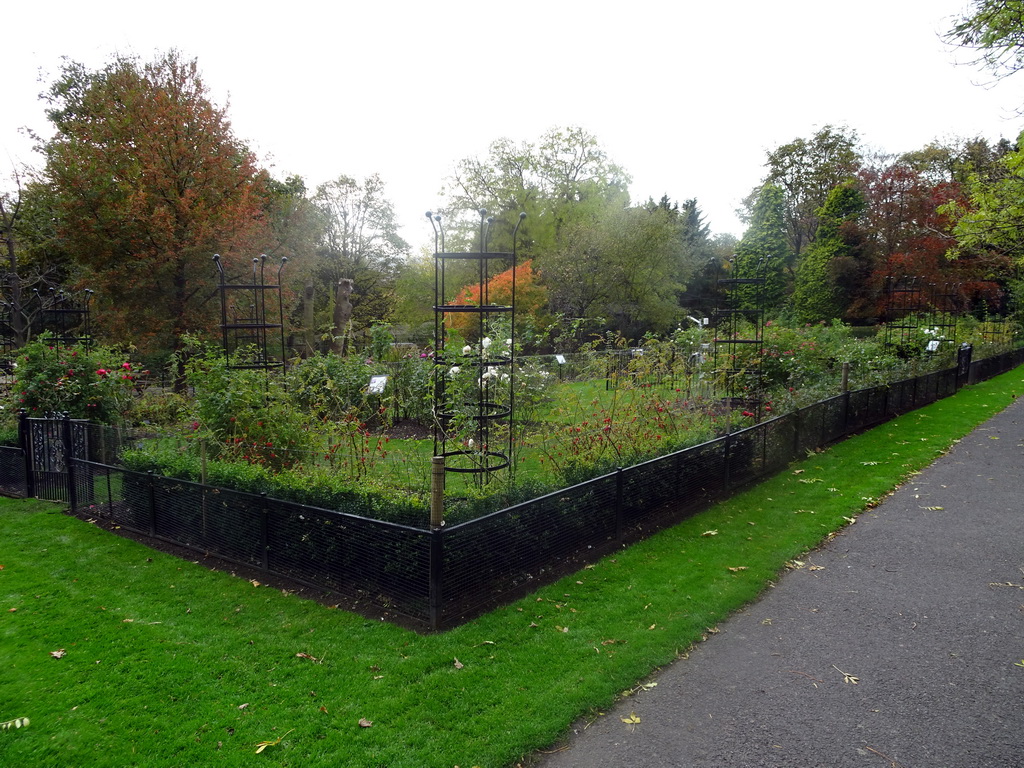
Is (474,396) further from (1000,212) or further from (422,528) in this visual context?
(1000,212)

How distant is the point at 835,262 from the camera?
28.8m

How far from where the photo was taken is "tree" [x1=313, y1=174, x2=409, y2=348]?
30438mm

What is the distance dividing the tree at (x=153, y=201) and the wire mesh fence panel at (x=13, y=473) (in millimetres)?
7146

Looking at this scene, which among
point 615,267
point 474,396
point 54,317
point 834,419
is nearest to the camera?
point 834,419

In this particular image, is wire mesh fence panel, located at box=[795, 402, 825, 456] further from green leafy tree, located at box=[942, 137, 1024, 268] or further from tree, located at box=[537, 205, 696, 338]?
tree, located at box=[537, 205, 696, 338]

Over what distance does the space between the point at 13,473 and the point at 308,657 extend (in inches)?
258

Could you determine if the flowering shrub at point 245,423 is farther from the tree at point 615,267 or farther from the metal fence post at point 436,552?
the tree at point 615,267

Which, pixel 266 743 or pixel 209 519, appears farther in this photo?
pixel 209 519

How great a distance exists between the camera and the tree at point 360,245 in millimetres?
30438

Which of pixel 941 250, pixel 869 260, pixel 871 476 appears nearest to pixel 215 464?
pixel 871 476

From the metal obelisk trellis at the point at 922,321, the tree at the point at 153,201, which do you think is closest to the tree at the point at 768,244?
the metal obelisk trellis at the point at 922,321

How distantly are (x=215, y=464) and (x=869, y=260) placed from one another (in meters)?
→ 31.2

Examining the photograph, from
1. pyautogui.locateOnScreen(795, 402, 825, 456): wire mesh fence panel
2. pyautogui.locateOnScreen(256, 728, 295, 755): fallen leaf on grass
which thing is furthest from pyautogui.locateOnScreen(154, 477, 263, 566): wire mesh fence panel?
pyautogui.locateOnScreen(795, 402, 825, 456): wire mesh fence panel

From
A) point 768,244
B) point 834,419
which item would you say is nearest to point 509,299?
point 834,419
